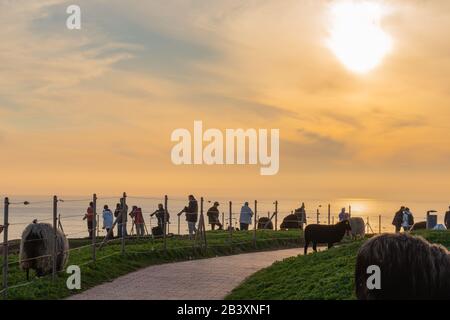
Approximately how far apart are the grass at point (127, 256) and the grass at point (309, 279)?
Answer: 3927 millimetres

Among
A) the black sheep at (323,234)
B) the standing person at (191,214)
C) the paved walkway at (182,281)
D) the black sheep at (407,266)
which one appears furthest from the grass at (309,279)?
the standing person at (191,214)

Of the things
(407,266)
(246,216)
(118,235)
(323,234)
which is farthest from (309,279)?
(246,216)

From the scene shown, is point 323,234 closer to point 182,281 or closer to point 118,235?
point 182,281

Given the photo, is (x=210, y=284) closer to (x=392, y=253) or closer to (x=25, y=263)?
(x=25, y=263)

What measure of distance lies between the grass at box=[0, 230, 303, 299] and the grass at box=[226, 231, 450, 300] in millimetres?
3927

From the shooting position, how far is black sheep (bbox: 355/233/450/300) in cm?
977

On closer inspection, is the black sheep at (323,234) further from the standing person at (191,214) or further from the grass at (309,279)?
the standing person at (191,214)

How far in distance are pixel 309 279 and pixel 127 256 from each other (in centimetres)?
823

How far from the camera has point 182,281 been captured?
18859 millimetres

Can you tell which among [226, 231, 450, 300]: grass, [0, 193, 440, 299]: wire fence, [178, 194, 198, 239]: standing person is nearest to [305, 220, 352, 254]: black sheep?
[0, 193, 440, 299]: wire fence

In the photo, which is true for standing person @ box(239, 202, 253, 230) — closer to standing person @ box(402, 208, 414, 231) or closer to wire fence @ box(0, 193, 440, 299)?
wire fence @ box(0, 193, 440, 299)

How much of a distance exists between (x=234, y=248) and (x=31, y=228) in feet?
40.4

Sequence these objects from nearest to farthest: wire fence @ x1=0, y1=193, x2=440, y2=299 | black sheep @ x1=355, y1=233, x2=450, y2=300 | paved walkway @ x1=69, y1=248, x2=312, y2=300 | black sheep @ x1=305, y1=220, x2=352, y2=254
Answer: black sheep @ x1=355, y1=233, x2=450, y2=300, paved walkway @ x1=69, y1=248, x2=312, y2=300, wire fence @ x1=0, y1=193, x2=440, y2=299, black sheep @ x1=305, y1=220, x2=352, y2=254

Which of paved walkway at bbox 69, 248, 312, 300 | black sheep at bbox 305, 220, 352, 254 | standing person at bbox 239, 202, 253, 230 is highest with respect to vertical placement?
standing person at bbox 239, 202, 253, 230
